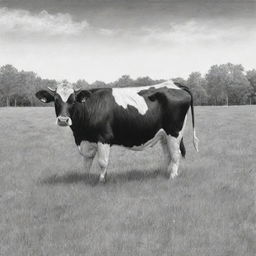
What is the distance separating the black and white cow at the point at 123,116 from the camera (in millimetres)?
6787

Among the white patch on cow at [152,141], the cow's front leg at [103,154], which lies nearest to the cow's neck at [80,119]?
the cow's front leg at [103,154]

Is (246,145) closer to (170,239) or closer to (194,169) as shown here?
(194,169)

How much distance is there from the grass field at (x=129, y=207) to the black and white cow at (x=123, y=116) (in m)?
0.62

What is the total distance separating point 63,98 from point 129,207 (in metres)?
2.10

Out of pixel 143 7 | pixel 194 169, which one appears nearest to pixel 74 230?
pixel 194 169

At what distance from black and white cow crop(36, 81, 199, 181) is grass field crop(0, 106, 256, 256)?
0.62m

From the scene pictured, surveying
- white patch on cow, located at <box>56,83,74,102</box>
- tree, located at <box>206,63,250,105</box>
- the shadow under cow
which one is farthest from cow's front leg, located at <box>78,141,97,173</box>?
tree, located at <box>206,63,250,105</box>

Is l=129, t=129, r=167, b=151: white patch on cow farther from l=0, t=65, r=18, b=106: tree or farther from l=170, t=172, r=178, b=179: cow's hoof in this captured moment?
l=0, t=65, r=18, b=106: tree

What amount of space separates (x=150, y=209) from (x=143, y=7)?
6042 mm

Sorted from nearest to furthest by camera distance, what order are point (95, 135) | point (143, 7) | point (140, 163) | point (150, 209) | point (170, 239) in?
point (170, 239)
point (150, 209)
point (95, 135)
point (140, 163)
point (143, 7)

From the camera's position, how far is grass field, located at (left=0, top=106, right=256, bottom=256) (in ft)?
14.9

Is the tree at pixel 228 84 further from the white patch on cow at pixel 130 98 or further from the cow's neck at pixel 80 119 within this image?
the cow's neck at pixel 80 119

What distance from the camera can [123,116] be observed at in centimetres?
729

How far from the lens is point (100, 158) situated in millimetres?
7133
